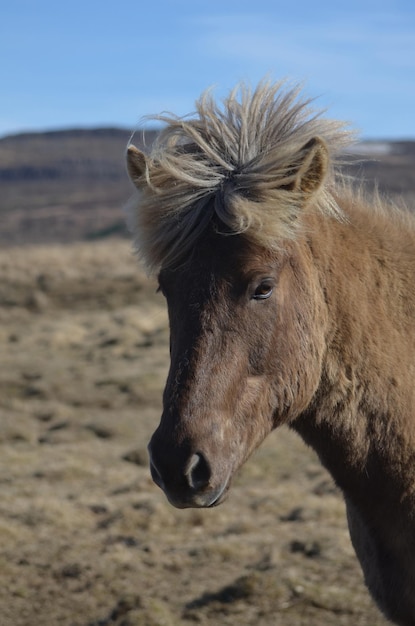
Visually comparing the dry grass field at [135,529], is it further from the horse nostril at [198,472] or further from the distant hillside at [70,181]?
the distant hillside at [70,181]

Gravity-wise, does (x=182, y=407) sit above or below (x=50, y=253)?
above

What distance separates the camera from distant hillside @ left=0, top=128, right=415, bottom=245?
84688mm

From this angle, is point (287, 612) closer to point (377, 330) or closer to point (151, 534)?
point (151, 534)

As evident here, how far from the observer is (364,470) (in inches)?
146

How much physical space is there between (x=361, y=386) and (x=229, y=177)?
1.12 m

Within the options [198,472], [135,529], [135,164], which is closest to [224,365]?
[198,472]

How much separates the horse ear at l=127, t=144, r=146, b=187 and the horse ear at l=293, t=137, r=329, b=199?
31.4 inches

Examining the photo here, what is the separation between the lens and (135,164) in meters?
4.06

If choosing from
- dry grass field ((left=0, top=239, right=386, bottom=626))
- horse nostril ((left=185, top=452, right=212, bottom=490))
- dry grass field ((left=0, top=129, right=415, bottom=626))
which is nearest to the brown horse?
horse nostril ((left=185, top=452, right=212, bottom=490))

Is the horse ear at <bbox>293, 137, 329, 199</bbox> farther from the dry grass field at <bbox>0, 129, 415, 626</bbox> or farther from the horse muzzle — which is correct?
the horse muzzle

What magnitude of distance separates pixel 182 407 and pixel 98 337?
59.8 feet

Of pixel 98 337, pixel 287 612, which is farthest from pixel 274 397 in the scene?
pixel 98 337

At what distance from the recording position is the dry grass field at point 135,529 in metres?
6.46

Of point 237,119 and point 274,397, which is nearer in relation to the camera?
point 274,397
